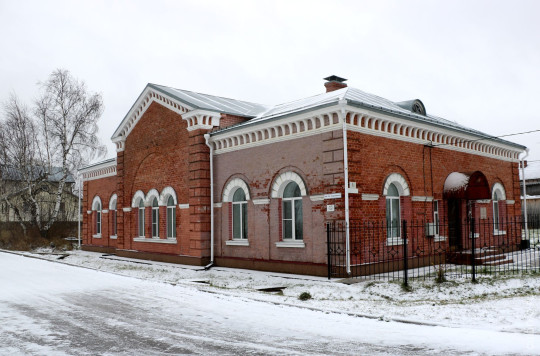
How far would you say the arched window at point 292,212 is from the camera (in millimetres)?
14469

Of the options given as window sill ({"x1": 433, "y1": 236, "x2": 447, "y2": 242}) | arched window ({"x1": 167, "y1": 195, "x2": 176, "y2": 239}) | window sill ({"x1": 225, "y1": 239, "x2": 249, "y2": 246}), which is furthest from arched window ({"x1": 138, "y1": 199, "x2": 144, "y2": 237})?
window sill ({"x1": 433, "y1": 236, "x2": 447, "y2": 242})

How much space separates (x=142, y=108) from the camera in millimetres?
20234

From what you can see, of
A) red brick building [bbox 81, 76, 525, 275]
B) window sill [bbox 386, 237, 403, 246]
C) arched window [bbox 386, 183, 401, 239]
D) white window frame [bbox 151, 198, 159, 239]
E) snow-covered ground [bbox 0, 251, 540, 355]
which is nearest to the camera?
snow-covered ground [bbox 0, 251, 540, 355]

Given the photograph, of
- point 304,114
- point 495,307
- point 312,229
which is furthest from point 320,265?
point 495,307

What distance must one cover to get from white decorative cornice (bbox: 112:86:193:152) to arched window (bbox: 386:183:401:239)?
25.1 ft

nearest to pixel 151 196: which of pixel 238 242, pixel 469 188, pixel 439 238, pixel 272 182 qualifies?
pixel 238 242

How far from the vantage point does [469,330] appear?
7176 millimetres

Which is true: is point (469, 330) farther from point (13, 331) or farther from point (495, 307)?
point (13, 331)

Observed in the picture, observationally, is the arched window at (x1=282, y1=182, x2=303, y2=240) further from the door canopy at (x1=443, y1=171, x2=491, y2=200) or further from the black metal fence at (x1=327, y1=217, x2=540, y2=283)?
the door canopy at (x1=443, y1=171, x2=491, y2=200)

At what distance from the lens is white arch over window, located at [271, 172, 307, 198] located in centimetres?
1409

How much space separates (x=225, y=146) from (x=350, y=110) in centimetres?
540

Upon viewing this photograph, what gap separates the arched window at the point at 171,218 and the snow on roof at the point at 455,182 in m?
10.1

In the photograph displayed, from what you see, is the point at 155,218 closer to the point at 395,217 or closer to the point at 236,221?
the point at 236,221

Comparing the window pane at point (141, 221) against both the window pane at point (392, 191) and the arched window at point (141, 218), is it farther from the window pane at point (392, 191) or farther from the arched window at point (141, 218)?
the window pane at point (392, 191)
